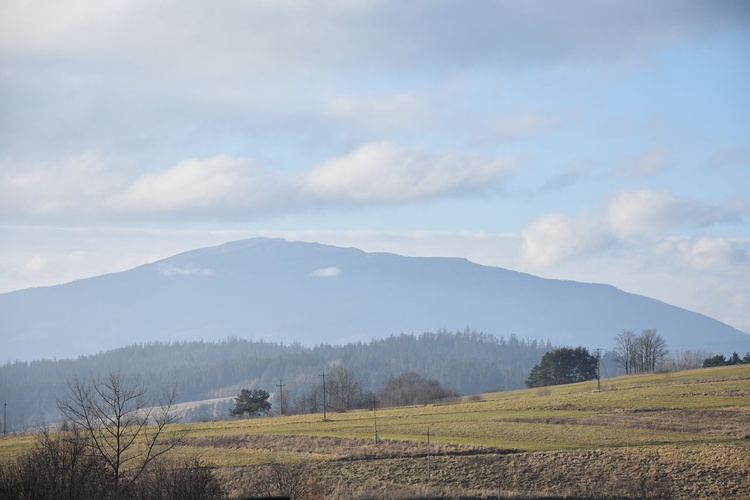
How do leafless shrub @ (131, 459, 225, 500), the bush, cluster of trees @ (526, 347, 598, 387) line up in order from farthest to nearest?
cluster of trees @ (526, 347, 598, 387), leafless shrub @ (131, 459, 225, 500), the bush

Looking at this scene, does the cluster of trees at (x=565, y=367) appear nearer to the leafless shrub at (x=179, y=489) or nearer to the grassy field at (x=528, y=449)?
the grassy field at (x=528, y=449)

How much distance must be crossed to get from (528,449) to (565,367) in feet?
349

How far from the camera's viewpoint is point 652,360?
195 metres

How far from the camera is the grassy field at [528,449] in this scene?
62.6 metres

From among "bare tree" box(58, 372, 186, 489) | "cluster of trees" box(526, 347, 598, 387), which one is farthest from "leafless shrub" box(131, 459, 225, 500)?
"cluster of trees" box(526, 347, 598, 387)

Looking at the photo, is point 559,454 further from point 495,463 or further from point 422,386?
point 422,386

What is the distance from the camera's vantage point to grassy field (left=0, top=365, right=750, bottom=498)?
62.6 meters

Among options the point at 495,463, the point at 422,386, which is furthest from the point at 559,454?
the point at 422,386

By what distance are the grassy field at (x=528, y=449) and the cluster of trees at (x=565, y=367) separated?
70.1m

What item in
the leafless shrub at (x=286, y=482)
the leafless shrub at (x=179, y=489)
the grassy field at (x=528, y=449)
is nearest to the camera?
the leafless shrub at (x=179, y=489)

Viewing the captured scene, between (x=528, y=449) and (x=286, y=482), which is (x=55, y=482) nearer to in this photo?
(x=286, y=482)

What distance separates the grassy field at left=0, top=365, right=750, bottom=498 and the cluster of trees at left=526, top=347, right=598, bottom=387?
7010cm

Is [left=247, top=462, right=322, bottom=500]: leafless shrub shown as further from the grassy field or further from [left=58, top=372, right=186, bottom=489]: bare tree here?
[left=58, top=372, right=186, bottom=489]: bare tree

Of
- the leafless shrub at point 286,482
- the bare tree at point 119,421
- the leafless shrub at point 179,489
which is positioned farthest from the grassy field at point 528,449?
the leafless shrub at point 179,489
